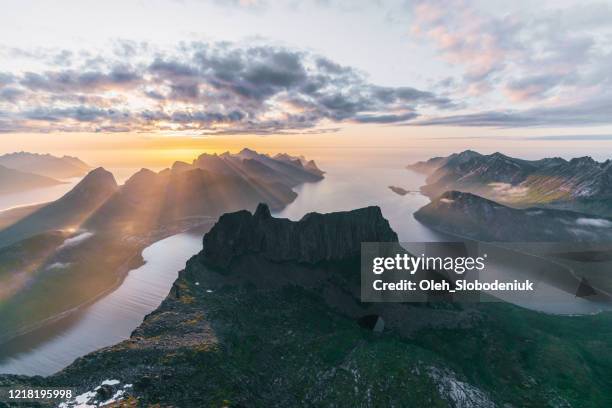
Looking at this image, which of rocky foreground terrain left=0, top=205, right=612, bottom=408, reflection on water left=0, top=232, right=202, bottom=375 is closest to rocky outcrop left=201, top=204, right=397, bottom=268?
rocky foreground terrain left=0, top=205, right=612, bottom=408

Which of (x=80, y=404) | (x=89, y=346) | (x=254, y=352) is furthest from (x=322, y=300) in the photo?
(x=89, y=346)

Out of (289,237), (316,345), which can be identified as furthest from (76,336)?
(316,345)

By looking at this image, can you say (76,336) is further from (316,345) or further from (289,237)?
(316,345)

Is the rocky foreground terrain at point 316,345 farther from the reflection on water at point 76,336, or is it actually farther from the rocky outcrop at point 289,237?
the reflection on water at point 76,336

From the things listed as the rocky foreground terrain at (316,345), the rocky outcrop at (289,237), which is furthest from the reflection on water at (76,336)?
the rocky outcrop at (289,237)

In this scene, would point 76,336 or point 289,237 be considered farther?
point 76,336
